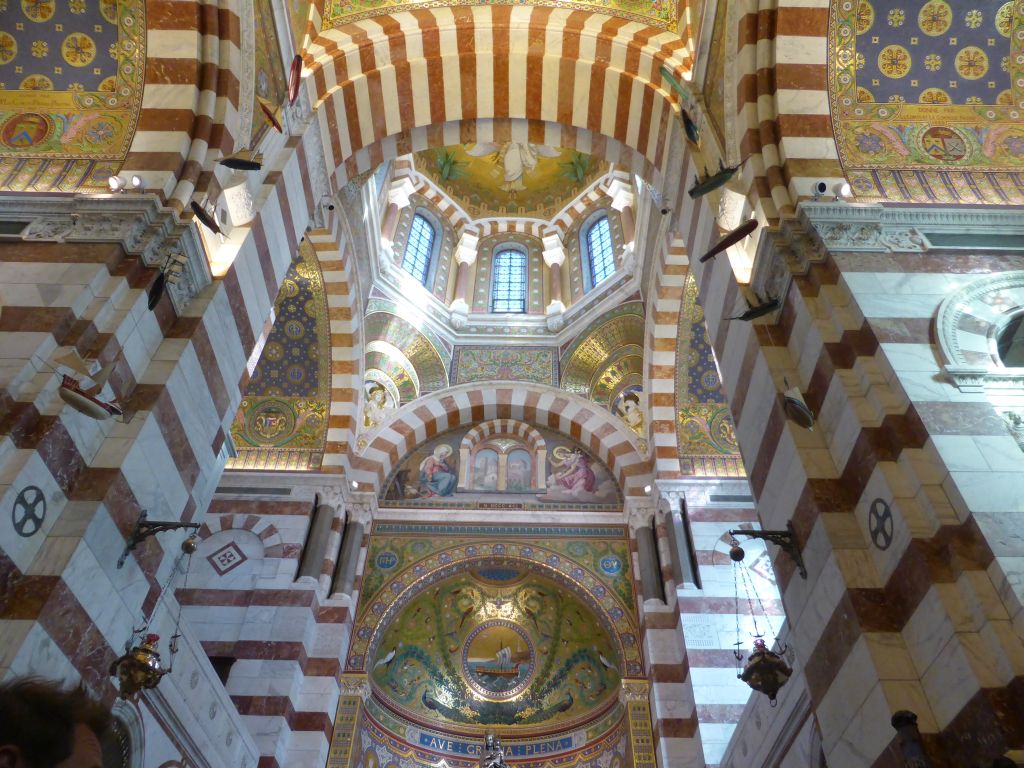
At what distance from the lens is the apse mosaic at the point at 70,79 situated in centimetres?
666

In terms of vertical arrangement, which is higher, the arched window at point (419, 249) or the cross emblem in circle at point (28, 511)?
the arched window at point (419, 249)

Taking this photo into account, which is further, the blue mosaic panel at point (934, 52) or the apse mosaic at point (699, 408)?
the apse mosaic at point (699, 408)

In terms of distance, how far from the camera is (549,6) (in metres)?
8.72

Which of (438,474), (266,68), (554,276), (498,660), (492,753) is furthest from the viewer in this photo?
(554,276)

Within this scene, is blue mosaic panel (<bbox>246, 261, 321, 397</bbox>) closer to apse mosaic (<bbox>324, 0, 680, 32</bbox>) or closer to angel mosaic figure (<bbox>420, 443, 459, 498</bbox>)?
angel mosaic figure (<bbox>420, 443, 459, 498</bbox>)

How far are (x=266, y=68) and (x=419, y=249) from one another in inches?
337

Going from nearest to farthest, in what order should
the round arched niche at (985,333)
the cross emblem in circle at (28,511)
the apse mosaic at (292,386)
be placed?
the cross emblem in circle at (28,511) → the round arched niche at (985,333) → the apse mosaic at (292,386)

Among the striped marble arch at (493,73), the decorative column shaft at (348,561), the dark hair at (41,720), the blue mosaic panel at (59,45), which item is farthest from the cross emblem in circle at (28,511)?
the decorative column shaft at (348,561)

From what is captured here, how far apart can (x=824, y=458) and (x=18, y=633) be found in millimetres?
5140

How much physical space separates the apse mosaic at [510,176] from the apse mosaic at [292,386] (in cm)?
591

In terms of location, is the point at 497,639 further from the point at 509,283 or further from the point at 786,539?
the point at 786,539

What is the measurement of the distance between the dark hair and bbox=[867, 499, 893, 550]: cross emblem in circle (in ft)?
14.1

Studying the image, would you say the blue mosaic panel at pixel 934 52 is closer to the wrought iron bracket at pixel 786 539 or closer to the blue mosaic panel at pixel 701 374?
the wrought iron bracket at pixel 786 539

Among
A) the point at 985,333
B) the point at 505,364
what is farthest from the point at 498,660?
the point at 985,333
